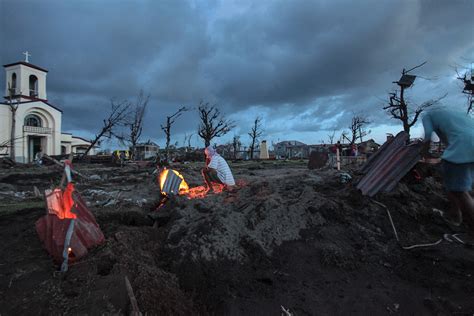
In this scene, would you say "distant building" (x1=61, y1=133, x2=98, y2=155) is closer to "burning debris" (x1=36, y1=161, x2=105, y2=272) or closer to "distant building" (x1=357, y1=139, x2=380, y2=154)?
"distant building" (x1=357, y1=139, x2=380, y2=154)

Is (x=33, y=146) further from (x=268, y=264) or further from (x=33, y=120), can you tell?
(x=268, y=264)

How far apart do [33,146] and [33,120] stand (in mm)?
3137

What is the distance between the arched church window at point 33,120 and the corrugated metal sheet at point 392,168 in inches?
1648

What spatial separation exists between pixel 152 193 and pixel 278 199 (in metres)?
4.61

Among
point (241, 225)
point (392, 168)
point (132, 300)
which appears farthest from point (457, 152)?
point (132, 300)

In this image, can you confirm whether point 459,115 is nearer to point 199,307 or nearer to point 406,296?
point 406,296

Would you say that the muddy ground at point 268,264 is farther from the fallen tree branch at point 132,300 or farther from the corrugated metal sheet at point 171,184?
the corrugated metal sheet at point 171,184

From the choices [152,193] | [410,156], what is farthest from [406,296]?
[152,193]

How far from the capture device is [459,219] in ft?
14.6

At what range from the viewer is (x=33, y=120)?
38.2 meters

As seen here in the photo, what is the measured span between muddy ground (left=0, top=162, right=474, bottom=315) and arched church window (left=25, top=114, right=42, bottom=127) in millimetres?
38376

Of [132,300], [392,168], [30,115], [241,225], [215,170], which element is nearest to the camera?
[132,300]

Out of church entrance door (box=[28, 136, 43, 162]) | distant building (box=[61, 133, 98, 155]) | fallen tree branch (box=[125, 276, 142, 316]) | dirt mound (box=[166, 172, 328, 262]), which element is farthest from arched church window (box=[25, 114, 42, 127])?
fallen tree branch (box=[125, 276, 142, 316])

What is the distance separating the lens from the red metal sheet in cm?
370
